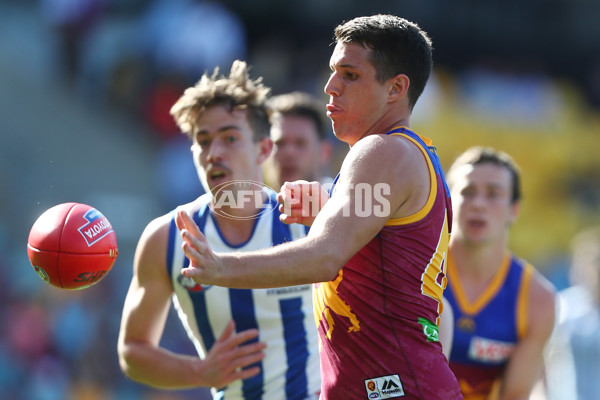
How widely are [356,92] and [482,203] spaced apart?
2.81m

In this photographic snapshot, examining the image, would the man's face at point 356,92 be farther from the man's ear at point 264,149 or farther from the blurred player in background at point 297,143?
the blurred player in background at point 297,143

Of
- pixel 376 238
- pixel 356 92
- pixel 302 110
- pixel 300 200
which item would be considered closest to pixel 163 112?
pixel 302 110

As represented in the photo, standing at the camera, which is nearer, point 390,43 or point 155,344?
point 390,43

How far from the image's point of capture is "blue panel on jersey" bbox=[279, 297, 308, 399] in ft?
16.1

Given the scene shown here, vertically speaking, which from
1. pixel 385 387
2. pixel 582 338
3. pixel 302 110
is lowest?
pixel 385 387

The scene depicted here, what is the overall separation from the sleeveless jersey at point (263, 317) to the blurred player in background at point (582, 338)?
125 inches

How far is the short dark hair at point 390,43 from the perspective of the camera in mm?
3703

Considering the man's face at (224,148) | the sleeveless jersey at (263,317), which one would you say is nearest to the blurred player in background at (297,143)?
the man's face at (224,148)

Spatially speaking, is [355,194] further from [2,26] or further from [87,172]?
[2,26]

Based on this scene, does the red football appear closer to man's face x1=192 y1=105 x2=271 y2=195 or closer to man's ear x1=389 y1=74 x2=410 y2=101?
man's face x1=192 y1=105 x2=271 y2=195

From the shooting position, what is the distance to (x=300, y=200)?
150 inches

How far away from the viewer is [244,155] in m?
5.18

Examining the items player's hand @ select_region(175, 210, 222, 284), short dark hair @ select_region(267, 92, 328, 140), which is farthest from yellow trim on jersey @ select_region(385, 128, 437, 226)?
short dark hair @ select_region(267, 92, 328, 140)

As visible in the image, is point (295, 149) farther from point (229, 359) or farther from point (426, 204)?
point (426, 204)
